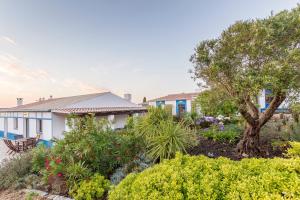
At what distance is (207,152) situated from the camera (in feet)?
15.7

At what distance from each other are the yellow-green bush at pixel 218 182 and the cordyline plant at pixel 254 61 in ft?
5.98

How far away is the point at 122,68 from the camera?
1311cm

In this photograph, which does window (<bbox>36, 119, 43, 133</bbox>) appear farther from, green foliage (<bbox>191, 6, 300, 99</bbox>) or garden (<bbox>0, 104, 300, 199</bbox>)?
green foliage (<bbox>191, 6, 300, 99</bbox>)

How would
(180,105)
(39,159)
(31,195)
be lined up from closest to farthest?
(31,195) → (39,159) → (180,105)

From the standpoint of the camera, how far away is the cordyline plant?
334 cm

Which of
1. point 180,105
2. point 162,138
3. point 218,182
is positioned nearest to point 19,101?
point 180,105

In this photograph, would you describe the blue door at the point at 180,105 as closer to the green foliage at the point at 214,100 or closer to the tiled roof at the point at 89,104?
the tiled roof at the point at 89,104

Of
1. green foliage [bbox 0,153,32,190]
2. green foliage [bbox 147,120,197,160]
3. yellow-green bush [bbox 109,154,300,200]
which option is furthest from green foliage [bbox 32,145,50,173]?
yellow-green bush [bbox 109,154,300,200]

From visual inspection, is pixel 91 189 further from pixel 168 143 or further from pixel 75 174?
pixel 168 143

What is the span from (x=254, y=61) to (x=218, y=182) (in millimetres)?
3076

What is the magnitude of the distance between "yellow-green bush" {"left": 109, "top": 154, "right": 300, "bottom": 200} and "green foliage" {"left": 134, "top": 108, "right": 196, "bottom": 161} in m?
1.84

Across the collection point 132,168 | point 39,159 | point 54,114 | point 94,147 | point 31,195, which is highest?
point 54,114

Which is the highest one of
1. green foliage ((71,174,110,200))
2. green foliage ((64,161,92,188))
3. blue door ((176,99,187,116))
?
blue door ((176,99,187,116))

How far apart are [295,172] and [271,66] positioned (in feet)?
7.26
